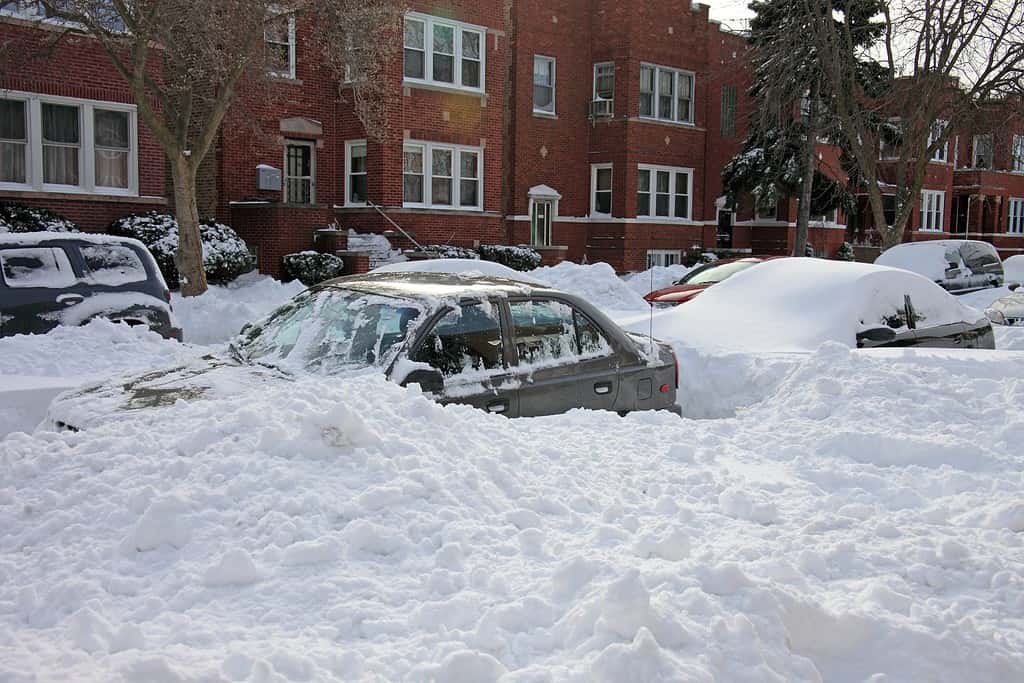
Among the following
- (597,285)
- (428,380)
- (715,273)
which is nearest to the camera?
(428,380)

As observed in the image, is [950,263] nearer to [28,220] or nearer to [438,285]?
[438,285]

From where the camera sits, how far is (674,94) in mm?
33531

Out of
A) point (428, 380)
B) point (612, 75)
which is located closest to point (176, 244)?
point (428, 380)

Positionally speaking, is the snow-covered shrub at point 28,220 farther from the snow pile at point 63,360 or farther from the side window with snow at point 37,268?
the snow pile at point 63,360

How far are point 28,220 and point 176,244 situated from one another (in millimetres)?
2748

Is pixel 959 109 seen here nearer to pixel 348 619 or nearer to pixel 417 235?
pixel 417 235

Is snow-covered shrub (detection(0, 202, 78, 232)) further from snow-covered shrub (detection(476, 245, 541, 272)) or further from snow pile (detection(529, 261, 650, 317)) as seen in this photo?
snow-covered shrub (detection(476, 245, 541, 272))

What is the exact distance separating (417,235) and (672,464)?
67.7 ft

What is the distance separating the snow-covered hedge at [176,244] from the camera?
1900 cm

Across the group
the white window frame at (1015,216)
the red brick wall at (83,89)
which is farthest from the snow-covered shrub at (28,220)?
the white window frame at (1015,216)

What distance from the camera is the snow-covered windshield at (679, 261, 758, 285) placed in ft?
55.1

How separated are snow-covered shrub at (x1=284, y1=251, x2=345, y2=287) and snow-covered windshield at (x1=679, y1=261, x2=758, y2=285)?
859 centimetres

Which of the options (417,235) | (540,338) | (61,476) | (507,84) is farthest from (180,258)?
(507,84)

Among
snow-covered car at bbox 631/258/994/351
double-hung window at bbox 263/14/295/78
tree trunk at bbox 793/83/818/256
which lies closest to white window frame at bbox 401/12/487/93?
double-hung window at bbox 263/14/295/78
